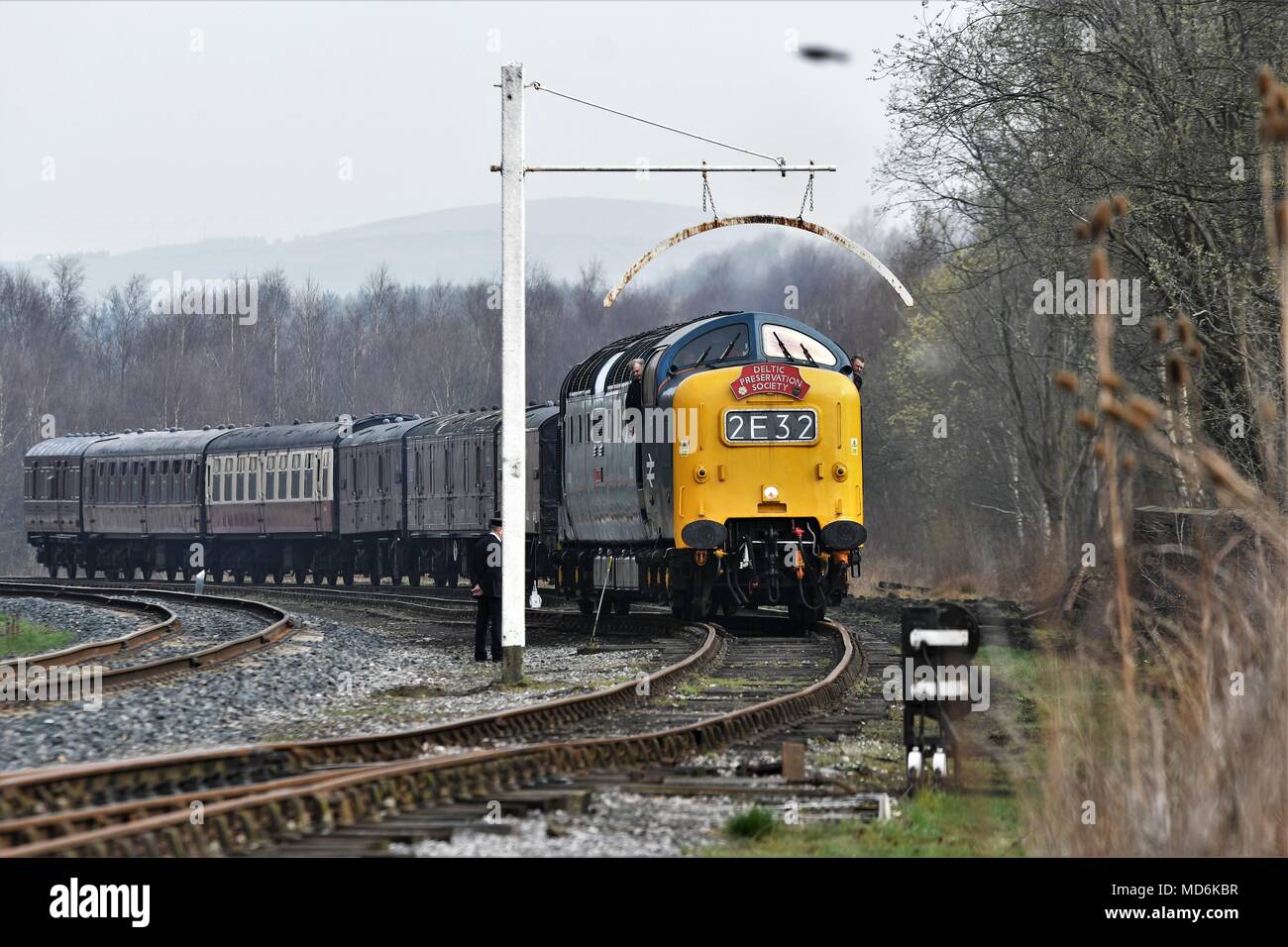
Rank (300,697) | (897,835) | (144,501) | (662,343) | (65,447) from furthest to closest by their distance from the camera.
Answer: (65,447), (144,501), (662,343), (300,697), (897,835)

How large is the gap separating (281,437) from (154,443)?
5.51 meters

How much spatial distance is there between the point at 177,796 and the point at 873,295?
59671 mm

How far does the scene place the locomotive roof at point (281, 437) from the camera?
40.1 m

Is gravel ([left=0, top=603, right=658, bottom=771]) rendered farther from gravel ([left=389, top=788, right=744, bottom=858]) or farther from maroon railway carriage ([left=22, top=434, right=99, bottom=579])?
maroon railway carriage ([left=22, top=434, right=99, bottom=579])

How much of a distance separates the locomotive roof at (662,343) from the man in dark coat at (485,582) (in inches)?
114

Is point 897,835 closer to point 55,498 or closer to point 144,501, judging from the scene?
point 144,501

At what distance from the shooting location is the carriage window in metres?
19.0

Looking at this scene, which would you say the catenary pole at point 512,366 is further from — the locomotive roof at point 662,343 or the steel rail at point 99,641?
the steel rail at point 99,641

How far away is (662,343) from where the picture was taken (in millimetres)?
19234

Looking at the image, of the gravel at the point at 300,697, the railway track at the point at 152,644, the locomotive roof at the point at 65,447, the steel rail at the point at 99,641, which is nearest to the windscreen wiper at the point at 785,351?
the gravel at the point at 300,697

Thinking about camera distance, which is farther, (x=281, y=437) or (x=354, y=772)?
(x=281, y=437)

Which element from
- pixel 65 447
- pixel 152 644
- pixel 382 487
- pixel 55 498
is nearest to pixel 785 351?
pixel 152 644

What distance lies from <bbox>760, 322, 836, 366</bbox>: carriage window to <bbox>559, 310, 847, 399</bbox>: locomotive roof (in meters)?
0.08

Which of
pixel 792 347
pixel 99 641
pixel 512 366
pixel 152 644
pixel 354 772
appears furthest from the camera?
pixel 99 641
